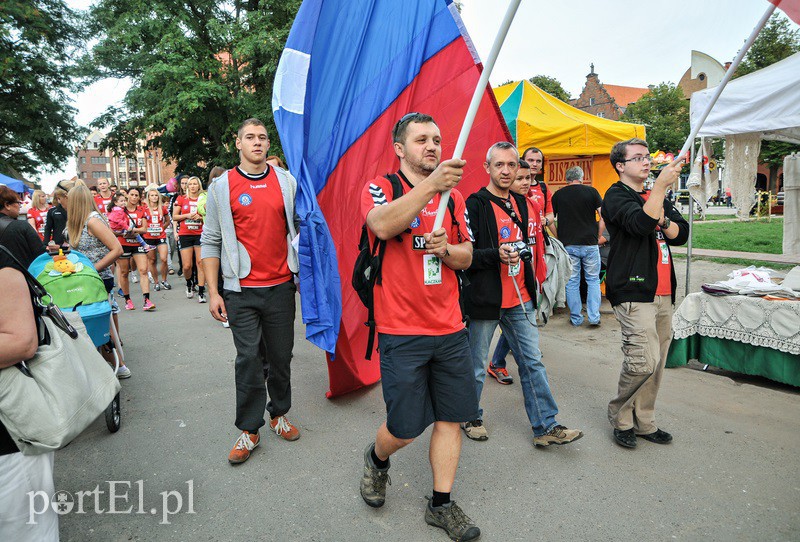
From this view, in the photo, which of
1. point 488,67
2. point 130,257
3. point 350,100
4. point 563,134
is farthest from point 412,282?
point 130,257

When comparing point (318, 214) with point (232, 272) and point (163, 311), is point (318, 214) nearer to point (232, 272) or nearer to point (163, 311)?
point (232, 272)

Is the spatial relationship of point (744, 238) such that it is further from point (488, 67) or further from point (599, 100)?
point (599, 100)

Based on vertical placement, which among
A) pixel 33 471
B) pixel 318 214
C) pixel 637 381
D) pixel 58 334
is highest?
pixel 318 214

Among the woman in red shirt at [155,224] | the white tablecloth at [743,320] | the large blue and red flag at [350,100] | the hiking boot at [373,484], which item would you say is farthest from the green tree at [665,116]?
the hiking boot at [373,484]

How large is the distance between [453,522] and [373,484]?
49cm

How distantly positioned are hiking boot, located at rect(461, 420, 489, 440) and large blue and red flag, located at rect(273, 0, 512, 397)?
1.07 m

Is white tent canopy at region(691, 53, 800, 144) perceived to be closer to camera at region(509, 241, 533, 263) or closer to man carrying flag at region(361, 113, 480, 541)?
camera at region(509, 241, 533, 263)

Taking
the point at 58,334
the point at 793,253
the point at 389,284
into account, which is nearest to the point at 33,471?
the point at 58,334

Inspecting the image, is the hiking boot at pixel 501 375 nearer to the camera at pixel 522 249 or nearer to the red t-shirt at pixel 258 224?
the camera at pixel 522 249

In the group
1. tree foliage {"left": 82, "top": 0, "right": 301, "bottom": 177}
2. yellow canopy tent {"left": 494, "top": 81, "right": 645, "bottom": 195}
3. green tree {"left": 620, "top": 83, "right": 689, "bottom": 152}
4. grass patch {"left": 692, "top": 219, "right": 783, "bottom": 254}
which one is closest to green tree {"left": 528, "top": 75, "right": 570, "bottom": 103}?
green tree {"left": 620, "top": 83, "right": 689, "bottom": 152}

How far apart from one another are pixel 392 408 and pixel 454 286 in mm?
677

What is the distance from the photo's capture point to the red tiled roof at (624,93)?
7769 centimetres

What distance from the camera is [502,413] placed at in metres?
4.13

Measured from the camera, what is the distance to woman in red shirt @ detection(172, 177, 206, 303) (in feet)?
28.0
